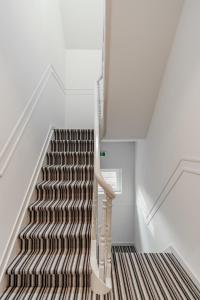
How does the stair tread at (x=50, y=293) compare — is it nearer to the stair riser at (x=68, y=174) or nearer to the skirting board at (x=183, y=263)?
the skirting board at (x=183, y=263)

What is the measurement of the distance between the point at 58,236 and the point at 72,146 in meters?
1.84

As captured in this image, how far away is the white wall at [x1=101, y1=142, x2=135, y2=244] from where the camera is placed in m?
6.30

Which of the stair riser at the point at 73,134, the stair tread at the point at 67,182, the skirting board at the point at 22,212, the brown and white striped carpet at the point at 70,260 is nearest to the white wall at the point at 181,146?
the brown and white striped carpet at the point at 70,260

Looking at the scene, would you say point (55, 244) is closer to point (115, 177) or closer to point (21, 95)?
point (21, 95)

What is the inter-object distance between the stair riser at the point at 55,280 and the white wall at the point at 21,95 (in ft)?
1.28

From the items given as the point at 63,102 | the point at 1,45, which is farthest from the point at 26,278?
the point at 63,102

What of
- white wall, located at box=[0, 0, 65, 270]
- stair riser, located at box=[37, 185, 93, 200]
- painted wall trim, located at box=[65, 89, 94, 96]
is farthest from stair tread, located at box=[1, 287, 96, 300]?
painted wall trim, located at box=[65, 89, 94, 96]

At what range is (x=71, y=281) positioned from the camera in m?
2.03

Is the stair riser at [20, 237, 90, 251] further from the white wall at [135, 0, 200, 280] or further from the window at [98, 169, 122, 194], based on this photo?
the window at [98, 169, 122, 194]

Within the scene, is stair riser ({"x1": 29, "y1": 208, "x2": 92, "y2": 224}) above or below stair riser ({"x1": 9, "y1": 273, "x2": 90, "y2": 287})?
above

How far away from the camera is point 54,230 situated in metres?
2.51

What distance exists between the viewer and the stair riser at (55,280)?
202 cm

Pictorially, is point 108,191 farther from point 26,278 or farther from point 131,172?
point 131,172

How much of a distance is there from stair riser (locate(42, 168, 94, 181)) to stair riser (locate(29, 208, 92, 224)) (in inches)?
26.7
